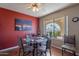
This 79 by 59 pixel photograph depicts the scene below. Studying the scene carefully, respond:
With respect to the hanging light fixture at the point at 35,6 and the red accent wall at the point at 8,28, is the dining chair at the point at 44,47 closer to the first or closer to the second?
the red accent wall at the point at 8,28

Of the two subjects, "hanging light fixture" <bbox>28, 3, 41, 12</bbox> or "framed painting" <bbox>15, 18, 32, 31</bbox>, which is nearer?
"hanging light fixture" <bbox>28, 3, 41, 12</bbox>

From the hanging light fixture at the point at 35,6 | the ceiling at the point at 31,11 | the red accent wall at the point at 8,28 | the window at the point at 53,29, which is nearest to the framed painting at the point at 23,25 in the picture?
the red accent wall at the point at 8,28

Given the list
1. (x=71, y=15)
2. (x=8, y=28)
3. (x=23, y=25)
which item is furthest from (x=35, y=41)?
(x=71, y=15)

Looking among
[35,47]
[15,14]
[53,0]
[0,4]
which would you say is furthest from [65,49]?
[0,4]

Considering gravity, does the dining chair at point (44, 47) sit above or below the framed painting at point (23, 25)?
below

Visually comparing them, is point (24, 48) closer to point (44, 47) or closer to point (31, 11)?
point (44, 47)

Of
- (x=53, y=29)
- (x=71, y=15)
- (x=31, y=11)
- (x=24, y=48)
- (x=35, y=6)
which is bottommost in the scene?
(x=24, y=48)

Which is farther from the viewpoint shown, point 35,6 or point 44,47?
point 44,47

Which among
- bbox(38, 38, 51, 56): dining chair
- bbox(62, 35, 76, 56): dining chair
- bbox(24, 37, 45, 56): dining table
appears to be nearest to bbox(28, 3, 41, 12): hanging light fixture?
bbox(24, 37, 45, 56): dining table

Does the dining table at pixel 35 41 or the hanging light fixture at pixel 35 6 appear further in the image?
the dining table at pixel 35 41

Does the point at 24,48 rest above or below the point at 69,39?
below

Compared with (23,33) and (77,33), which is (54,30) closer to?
(77,33)

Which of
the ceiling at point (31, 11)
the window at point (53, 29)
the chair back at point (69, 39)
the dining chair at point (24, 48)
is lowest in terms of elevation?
the dining chair at point (24, 48)

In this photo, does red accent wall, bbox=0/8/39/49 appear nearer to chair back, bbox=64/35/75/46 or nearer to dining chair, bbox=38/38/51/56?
dining chair, bbox=38/38/51/56
